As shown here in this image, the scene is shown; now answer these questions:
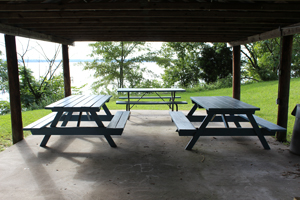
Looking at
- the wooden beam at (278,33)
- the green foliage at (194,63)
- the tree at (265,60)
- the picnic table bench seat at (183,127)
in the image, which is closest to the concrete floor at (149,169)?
the picnic table bench seat at (183,127)

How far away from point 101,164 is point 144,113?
4076 millimetres

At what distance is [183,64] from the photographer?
17.2m

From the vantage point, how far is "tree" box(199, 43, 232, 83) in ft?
53.4

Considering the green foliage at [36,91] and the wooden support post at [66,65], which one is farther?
the green foliage at [36,91]

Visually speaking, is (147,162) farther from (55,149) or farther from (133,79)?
(133,79)

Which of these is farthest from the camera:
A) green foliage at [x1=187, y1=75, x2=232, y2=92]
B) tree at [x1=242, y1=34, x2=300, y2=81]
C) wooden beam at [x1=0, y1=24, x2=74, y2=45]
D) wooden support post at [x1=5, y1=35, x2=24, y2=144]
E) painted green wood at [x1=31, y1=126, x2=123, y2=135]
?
tree at [x1=242, y1=34, x2=300, y2=81]

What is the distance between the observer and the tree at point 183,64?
17.0 meters

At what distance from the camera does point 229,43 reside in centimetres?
736

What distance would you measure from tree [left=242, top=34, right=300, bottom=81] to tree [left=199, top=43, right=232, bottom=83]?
2430 mm

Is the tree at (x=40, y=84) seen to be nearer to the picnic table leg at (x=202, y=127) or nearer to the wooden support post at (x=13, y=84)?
the wooden support post at (x=13, y=84)

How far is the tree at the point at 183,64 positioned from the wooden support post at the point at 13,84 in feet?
42.5

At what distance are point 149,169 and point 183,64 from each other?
14530mm

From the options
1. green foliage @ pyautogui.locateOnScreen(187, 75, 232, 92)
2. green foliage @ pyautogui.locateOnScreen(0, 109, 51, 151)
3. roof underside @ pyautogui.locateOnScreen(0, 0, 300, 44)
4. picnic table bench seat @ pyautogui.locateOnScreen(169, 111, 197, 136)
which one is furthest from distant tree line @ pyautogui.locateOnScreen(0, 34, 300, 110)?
picnic table bench seat @ pyautogui.locateOnScreen(169, 111, 197, 136)

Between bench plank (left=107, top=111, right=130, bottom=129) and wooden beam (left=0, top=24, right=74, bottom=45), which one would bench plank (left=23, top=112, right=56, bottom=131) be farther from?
wooden beam (left=0, top=24, right=74, bottom=45)
